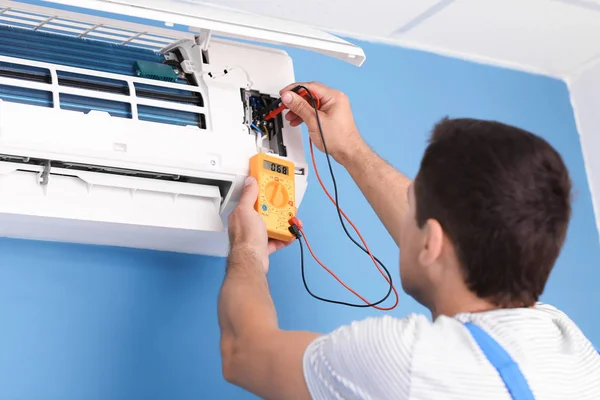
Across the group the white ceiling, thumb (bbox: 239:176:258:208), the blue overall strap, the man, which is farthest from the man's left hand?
the white ceiling

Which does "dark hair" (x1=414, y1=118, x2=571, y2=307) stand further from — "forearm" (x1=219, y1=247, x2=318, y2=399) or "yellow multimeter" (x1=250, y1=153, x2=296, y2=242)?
"yellow multimeter" (x1=250, y1=153, x2=296, y2=242)

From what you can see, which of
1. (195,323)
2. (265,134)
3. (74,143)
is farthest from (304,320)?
(74,143)

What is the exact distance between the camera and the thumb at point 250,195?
4.43 ft

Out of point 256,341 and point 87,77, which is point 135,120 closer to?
point 87,77

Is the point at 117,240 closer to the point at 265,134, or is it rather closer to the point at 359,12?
the point at 265,134

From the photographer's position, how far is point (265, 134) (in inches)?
57.9

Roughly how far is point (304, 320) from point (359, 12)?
0.75m

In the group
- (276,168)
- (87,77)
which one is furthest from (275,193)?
(87,77)

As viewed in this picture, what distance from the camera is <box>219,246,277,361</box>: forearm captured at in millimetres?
1133

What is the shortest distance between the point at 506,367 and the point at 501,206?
0.20 meters

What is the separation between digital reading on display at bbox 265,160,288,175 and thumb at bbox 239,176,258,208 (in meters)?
0.04

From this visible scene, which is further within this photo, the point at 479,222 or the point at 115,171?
the point at 115,171

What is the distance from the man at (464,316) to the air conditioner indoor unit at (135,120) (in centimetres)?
31

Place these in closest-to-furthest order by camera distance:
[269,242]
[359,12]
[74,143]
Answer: [74,143] < [269,242] < [359,12]
